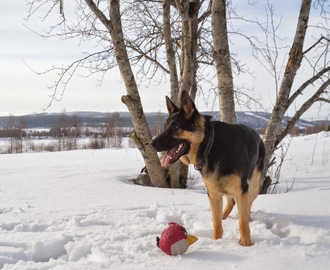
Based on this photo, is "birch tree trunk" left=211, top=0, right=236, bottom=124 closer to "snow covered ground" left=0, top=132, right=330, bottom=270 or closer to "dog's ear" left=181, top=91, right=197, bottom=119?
"snow covered ground" left=0, top=132, right=330, bottom=270

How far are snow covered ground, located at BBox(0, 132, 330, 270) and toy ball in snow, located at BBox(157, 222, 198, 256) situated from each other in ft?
0.23

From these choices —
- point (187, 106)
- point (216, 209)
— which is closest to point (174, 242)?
point (216, 209)

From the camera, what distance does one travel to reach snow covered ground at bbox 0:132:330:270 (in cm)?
303

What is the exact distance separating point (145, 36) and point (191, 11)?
2672mm

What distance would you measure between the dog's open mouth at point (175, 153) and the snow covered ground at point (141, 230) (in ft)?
2.80

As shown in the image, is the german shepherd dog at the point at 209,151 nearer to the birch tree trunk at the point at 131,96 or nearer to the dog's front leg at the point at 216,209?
the dog's front leg at the point at 216,209

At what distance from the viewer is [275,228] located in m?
4.00

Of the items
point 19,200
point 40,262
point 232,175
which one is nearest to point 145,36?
point 19,200

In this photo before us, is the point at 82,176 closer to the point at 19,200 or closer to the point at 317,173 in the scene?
the point at 19,200

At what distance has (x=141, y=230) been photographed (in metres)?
3.92

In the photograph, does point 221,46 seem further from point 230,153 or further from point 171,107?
point 230,153

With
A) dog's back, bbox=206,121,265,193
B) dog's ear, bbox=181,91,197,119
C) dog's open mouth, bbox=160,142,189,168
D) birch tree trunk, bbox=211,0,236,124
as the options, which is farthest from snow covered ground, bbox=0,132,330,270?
birch tree trunk, bbox=211,0,236,124

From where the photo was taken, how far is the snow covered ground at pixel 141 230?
3027 millimetres

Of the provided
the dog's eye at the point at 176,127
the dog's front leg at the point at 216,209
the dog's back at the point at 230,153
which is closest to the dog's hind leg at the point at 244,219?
the dog's back at the point at 230,153
